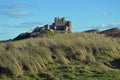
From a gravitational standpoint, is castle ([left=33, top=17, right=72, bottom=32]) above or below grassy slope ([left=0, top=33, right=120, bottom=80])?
above

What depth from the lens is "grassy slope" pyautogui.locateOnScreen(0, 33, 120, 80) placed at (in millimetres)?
16953

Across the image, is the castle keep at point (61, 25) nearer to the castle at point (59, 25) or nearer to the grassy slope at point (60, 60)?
the castle at point (59, 25)

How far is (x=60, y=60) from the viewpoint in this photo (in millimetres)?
19250

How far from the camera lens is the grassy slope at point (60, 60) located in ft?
55.6

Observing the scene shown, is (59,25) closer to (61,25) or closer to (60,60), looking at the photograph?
(61,25)

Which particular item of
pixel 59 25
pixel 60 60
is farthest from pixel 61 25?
pixel 60 60

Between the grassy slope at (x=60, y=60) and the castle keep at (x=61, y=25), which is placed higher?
the castle keep at (x=61, y=25)

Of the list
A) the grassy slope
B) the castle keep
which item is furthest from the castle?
the grassy slope

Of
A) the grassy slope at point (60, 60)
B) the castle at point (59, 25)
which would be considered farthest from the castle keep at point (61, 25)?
the grassy slope at point (60, 60)

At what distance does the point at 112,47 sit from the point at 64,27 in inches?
567

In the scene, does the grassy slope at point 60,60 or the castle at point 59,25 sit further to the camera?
the castle at point 59,25

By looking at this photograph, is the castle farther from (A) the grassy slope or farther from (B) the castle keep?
(A) the grassy slope

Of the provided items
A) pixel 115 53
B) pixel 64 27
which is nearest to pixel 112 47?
pixel 115 53

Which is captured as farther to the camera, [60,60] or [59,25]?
[59,25]
